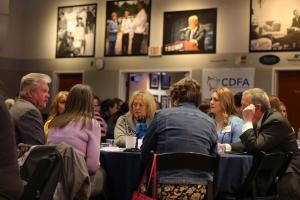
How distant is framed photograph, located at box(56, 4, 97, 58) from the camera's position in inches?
421

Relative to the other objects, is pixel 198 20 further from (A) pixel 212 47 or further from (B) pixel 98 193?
(B) pixel 98 193

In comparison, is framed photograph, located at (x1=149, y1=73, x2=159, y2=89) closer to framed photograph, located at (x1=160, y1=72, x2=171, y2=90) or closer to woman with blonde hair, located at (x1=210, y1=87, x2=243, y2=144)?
framed photograph, located at (x1=160, y1=72, x2=171, y2=90)

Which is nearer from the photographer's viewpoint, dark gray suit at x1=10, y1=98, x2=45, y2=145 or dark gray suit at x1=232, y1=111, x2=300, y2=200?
dark gray suit at x1=10, y1=98, x2=45, y2=145

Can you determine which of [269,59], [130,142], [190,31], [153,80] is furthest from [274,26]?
[130,142]

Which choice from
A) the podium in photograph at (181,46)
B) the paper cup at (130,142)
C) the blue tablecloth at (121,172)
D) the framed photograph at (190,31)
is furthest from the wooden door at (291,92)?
the blue tablecloth at (121,172)

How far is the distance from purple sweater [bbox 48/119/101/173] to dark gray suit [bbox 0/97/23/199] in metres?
1.25

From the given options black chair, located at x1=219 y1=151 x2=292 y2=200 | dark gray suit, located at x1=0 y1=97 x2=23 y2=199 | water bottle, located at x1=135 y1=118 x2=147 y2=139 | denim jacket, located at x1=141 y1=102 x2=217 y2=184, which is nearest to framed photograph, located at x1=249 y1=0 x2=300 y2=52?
water bottle, located at x1=135 y1=118 x2=147 y2=139

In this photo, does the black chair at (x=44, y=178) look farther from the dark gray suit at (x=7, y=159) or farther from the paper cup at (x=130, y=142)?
the paper cup at (x=130, y=142)

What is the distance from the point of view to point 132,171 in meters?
3.49

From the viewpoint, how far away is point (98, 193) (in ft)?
11.6

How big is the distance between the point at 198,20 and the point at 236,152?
223 inches

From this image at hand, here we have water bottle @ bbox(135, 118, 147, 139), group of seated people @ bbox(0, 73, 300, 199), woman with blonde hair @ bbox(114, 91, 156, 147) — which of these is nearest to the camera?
group of seated people @ bbox(0, 73, 300, 199)

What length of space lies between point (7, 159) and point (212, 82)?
24.1 feet

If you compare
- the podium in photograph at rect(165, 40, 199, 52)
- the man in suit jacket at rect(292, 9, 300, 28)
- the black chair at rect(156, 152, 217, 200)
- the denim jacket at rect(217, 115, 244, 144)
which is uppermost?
the man in suit jacket at rect(292, 9, 300, 28)
